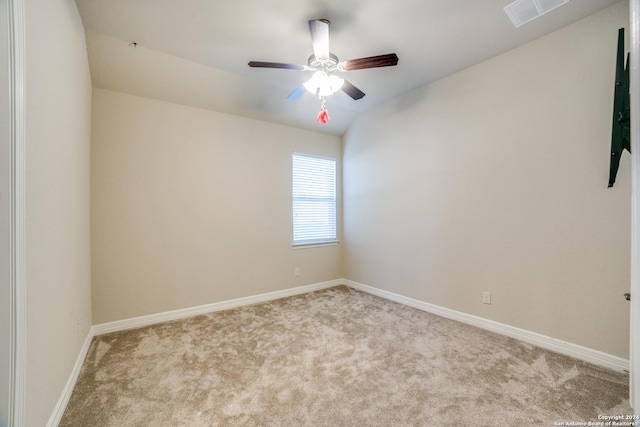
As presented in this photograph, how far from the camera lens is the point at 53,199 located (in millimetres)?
1555

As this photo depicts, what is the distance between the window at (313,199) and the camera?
4.09 metres

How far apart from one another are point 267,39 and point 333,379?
2.85 meters

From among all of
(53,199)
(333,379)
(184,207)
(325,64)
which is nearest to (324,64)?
(325,64)

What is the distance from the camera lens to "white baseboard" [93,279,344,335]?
2746 mm

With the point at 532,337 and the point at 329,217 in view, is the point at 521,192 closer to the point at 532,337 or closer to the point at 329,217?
the point at 532,337

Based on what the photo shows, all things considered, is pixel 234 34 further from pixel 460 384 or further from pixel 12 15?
pixel 460 384

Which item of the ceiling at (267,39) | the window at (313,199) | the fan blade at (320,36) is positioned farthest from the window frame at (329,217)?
the fan blade at (320,36)

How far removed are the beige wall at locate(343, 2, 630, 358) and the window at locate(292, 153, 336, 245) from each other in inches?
41.2

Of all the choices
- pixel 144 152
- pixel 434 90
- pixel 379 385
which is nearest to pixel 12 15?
pixel 144 152

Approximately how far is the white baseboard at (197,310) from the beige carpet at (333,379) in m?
0.13

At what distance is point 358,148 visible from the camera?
417 cm

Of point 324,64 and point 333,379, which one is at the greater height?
point 324,64

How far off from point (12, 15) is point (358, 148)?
362 centimetres

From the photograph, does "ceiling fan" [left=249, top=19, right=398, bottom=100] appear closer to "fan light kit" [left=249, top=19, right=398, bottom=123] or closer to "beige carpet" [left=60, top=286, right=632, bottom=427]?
"fan light kit" [left=249, top=19, right=398, bottom=123]
